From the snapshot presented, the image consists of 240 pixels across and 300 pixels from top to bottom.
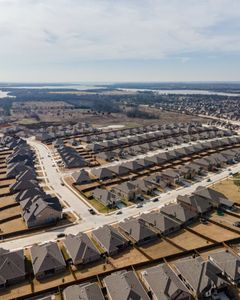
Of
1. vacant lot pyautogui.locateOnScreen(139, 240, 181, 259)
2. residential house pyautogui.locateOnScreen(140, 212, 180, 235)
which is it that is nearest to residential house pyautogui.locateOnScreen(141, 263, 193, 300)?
vacant lot pyautogui.locateOnScreen(139, 240, 181, 259)

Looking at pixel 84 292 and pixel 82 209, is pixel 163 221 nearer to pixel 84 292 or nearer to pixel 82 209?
pixel 82 209

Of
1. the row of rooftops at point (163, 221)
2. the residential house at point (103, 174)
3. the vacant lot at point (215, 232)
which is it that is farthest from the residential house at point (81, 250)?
the residential house at point (103, 174)

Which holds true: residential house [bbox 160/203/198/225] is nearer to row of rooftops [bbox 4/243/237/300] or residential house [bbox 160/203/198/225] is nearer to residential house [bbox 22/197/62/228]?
row of rooftops [bbox 4/243/237/300]

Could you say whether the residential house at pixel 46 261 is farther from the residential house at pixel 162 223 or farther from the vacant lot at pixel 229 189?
the vacant lot at pixel 229 189

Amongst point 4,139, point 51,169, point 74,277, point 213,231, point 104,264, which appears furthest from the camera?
point 4,139

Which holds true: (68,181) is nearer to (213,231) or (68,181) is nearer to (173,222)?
(173,222)

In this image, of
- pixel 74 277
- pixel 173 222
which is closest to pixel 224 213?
pixel 173 222
